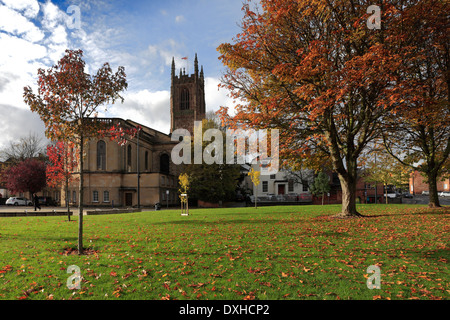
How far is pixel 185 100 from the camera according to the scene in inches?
3533

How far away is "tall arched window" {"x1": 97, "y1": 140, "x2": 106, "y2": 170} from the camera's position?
4920cm

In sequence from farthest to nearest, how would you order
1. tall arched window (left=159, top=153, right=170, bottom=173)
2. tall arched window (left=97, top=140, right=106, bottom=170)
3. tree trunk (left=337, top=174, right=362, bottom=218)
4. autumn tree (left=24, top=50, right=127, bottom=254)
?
tall arched window (left=159, top=153, right=170, bottom=173) → tall arched window (left=97, top=140, right=106, bottom=170) → tree trunk (left=337, top=174, right=362, bottom=218) → autumn tree (left=24, top=50, right=127, bottom=254)

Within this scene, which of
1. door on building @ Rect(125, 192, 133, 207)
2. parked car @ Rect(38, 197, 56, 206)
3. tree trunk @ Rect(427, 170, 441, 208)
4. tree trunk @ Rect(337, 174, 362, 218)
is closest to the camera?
tree trunk @ Rect(337, 174, 362, 218)

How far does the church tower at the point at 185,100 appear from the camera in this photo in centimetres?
8712

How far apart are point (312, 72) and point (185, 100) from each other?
263 feet

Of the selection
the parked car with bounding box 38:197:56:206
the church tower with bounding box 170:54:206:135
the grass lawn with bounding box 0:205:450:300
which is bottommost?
the parked car with bounding box 38:197:56:206

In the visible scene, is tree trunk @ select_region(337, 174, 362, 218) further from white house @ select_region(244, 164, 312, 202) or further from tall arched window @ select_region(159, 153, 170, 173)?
tall arched window @ select_region(159, 153, 170, 173)

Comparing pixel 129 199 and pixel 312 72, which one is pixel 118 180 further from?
pixel 312 72

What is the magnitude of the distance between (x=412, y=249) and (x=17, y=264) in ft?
35.4

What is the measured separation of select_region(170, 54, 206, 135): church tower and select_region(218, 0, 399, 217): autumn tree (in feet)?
232

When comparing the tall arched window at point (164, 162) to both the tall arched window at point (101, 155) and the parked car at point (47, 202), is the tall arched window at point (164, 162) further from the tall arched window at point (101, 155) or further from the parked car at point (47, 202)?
the parked car at point (47, 202)

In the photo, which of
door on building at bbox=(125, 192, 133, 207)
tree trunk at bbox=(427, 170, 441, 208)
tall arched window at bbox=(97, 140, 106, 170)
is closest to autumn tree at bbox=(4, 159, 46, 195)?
tall arched window at bbox=(97, 140, 106, 170)
